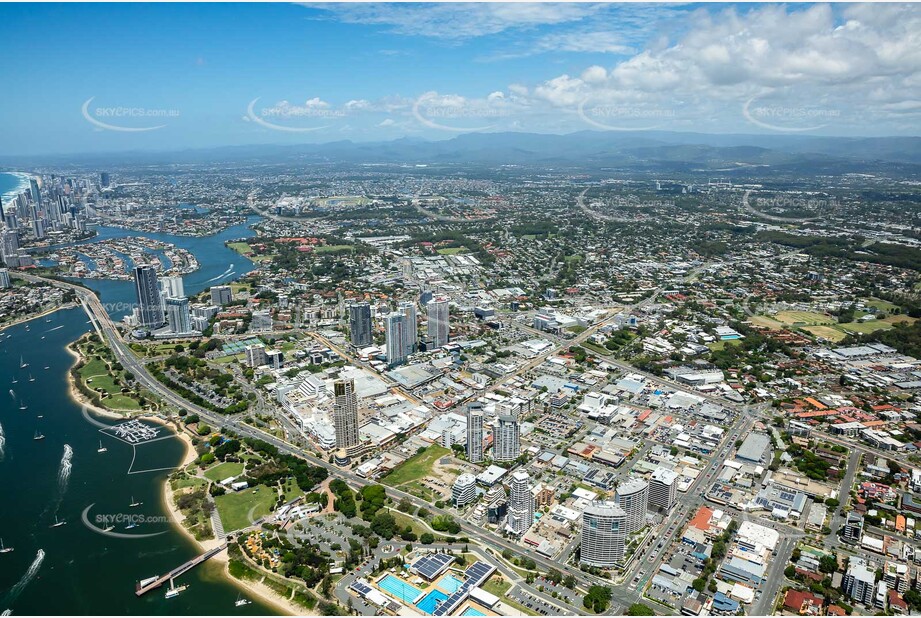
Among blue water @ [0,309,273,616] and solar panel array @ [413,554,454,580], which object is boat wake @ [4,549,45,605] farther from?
solar panel array @ [413,554,454,580]

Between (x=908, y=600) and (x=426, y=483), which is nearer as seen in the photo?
(x=908, y=600)

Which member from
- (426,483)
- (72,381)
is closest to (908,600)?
(426,483)

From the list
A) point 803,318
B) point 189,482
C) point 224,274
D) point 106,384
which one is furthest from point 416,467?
point 224,274

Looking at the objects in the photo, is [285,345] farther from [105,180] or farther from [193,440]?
[105,180]

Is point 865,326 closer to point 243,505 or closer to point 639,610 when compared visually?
point 639,610

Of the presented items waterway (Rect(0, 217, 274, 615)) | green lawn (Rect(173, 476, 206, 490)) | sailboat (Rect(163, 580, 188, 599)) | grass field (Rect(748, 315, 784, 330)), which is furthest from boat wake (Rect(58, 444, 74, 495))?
grass field (Rect(748, 315, 784, 330))

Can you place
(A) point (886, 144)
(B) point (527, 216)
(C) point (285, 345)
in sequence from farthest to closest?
1. (A) point (886, 144)
2. (B) point (527, 216)
3. (C) point (285, 345)
